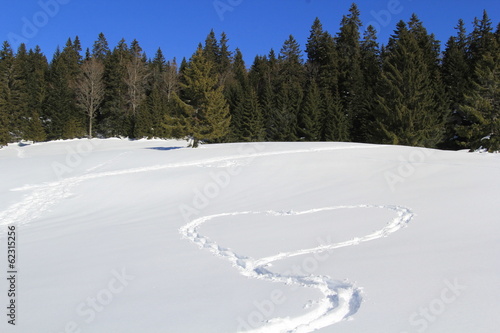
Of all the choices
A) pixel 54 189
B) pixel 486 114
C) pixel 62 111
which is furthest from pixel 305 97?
pixel 54 189

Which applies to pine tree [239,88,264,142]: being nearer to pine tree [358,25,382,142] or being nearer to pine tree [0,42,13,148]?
pine tree [358,25,382,142]

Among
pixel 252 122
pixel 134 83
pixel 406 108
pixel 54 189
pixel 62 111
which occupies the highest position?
pixel 134 83

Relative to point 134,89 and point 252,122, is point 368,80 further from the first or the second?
point 134,89

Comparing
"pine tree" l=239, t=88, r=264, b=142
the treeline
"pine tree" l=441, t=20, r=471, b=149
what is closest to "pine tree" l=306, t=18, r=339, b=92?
the treeline

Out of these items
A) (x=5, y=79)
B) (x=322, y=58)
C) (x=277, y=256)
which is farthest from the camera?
(x=322, y=58)

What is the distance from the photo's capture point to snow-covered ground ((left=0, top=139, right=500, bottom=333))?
414 centimetres

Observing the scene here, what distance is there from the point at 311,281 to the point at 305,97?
155ft

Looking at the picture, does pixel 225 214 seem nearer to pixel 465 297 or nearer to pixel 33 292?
pixel 33 292

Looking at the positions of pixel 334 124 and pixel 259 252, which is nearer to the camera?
pixel 259 252

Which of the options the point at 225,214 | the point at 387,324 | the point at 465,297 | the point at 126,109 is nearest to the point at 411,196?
the point at 225,214

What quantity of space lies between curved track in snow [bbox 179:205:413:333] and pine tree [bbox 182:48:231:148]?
56.5ft

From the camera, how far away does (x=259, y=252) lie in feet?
22.2

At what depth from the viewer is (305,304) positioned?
14.4 feet

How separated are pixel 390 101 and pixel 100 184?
94.4ft
